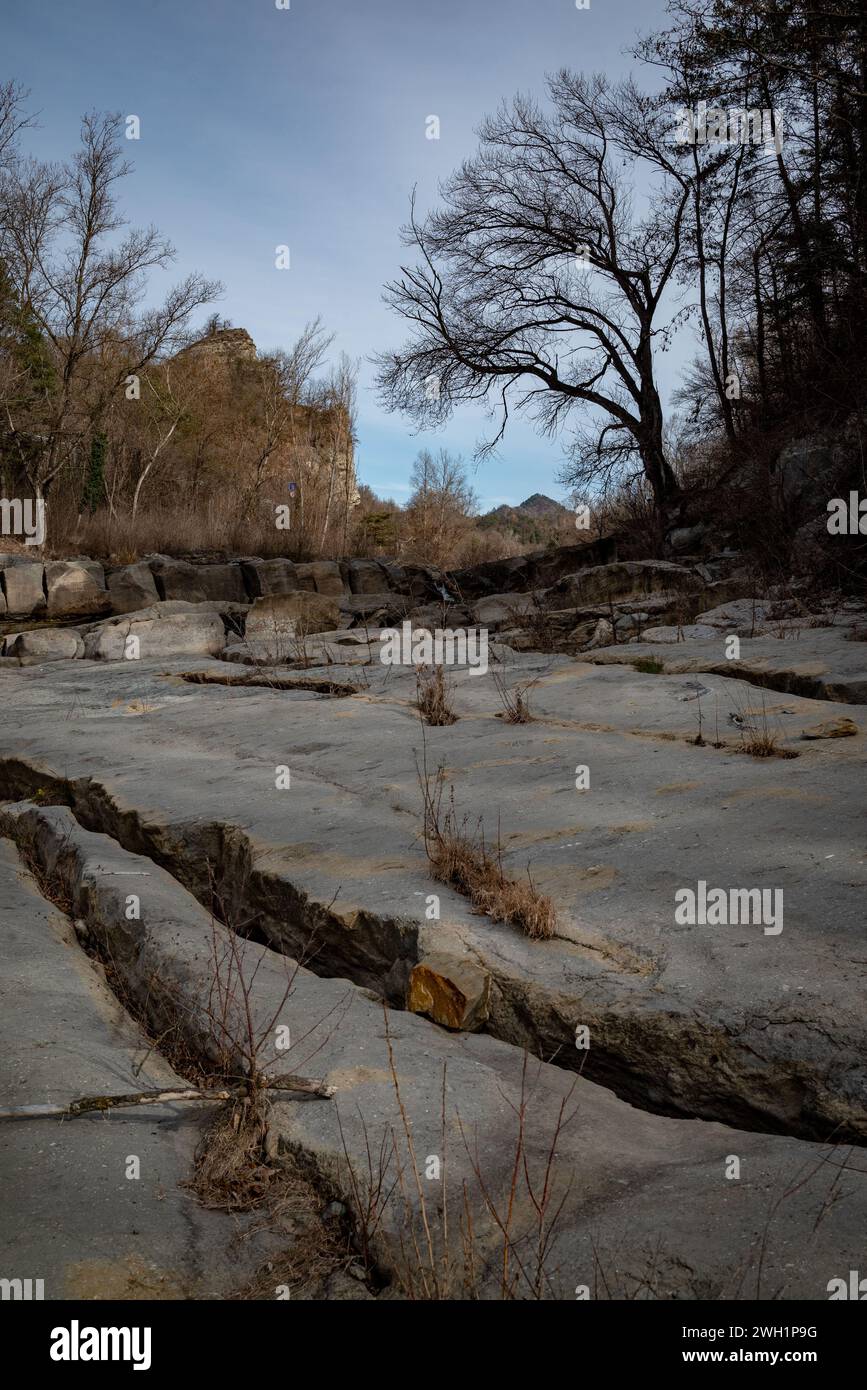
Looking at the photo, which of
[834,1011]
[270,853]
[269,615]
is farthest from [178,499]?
[834,1011]

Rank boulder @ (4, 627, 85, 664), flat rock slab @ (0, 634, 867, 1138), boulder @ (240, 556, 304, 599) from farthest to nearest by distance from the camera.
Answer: boulder @ (240, 556, 304, 599) < boulder @ (4, 627, 85, 664) < flat rock slab @ (0, 634, 867, 1138)

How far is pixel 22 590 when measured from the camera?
61.9 ft

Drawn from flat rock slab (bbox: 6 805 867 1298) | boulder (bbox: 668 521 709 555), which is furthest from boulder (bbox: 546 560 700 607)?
flat rock slab (bbox: 6 805 867 1298)

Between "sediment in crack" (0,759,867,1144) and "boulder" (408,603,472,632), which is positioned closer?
"sediment in crack" (0,759,867,1144)

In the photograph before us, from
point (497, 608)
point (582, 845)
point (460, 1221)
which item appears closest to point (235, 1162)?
point (460, 1221)

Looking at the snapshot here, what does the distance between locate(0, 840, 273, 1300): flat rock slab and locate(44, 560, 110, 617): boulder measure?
16.9m

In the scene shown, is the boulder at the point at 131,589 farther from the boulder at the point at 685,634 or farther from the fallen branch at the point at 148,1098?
the fallen branch at the point at 148,1098

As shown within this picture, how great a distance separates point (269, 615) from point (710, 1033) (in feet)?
43.3

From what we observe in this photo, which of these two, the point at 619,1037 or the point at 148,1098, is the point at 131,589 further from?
the point at 619,1037

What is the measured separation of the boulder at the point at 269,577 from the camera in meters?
21.6

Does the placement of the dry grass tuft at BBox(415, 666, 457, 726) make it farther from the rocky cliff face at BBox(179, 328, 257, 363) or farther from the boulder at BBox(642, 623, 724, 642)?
the rocky cliff face at BBox(179, 328, 257, 363)

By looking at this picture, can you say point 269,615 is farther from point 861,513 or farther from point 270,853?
point 270,853

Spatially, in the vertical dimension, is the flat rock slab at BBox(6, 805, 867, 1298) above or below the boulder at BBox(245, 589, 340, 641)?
below

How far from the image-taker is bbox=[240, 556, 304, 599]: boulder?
21.6m
